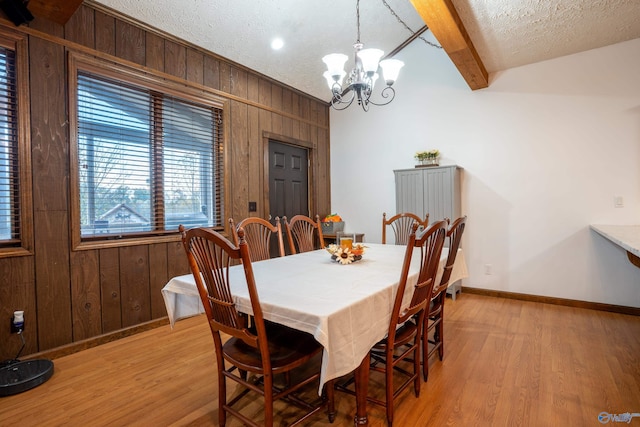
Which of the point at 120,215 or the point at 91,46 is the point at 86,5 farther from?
the point at 120,215

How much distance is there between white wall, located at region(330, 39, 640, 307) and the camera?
10.6 ft

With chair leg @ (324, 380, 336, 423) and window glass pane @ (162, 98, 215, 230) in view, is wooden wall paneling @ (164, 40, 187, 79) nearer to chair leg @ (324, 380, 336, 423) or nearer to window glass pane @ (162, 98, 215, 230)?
window glass pane @ (162, 98, 215, 230)

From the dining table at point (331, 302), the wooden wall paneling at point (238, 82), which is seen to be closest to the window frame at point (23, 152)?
the dining table at point (331, 302)

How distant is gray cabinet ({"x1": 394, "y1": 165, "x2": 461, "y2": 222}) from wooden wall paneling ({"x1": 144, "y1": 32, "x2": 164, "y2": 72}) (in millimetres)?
2837

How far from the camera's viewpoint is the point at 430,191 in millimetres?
3963

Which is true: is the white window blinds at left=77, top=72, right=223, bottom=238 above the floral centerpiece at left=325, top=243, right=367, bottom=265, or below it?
above

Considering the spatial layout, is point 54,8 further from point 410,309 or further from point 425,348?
point 425,348

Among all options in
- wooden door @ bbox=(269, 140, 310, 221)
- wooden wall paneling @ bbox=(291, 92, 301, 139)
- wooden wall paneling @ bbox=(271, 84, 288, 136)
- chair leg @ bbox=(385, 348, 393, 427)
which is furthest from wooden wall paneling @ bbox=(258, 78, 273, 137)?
chair leg @ bbox=(385, 348, 393, 427)

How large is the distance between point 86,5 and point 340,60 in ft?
6.67

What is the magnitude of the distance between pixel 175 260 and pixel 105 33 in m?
2.01

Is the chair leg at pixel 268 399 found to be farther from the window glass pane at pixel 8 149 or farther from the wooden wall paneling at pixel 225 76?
the wooden wall paneling at pixel 225 76

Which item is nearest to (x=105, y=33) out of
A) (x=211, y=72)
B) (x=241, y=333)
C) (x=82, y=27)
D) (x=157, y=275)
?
(x=82, y=27)

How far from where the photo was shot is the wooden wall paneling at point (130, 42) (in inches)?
108

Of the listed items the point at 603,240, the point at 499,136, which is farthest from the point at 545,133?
the point at 603,240
